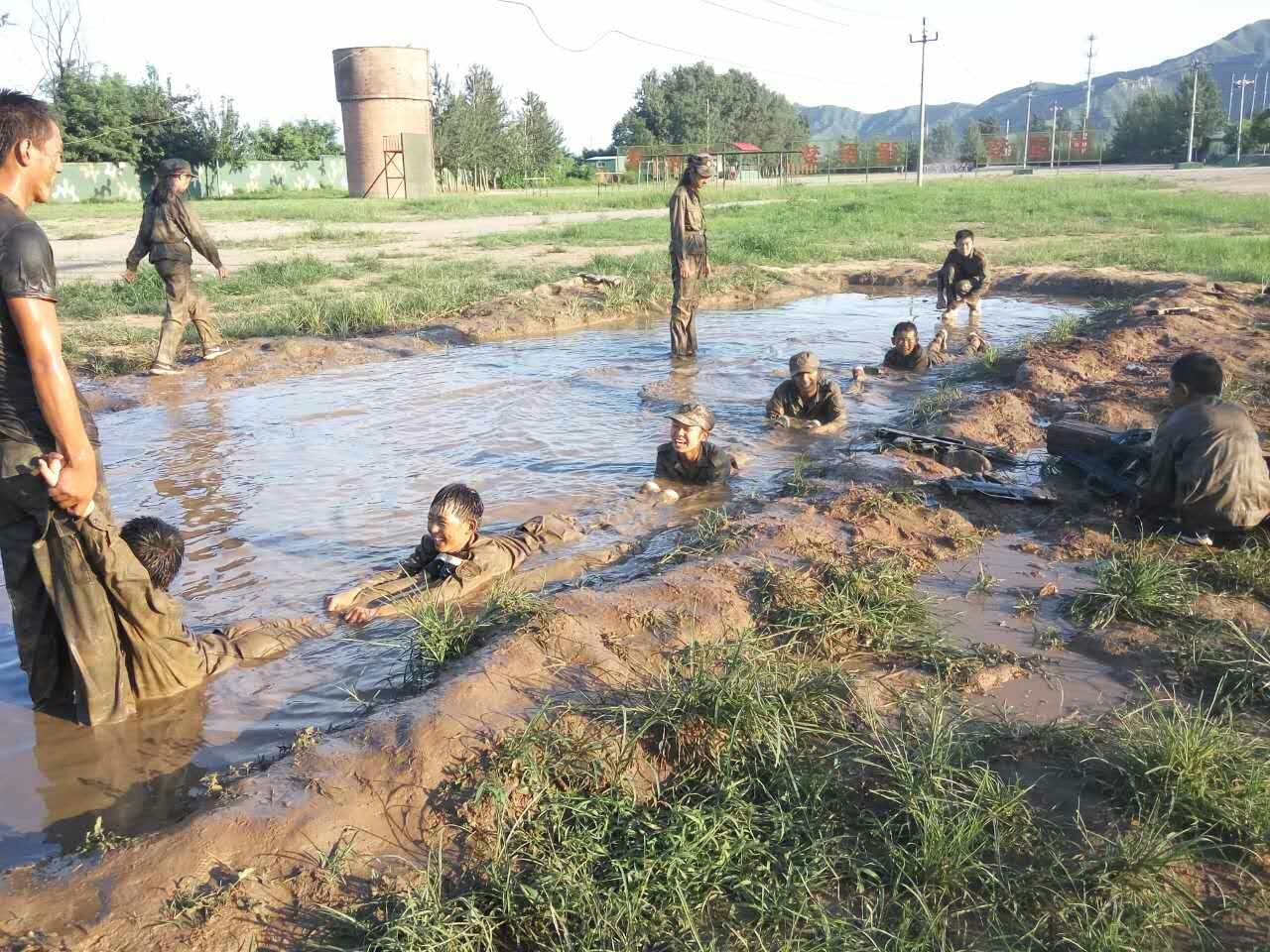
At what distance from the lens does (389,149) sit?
44.8 m

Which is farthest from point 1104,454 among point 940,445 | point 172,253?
point 172,253

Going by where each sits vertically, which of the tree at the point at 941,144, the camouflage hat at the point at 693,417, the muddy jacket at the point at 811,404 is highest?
the tree at the point at 941,144

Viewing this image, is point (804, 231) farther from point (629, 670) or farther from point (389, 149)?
point (389, 149)

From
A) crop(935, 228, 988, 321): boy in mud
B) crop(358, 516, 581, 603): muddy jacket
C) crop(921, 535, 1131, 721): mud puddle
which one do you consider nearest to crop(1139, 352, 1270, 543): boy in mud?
crop(921, 535, 1131, 721): mud puddle

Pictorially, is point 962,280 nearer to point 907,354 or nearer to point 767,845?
point 907,354

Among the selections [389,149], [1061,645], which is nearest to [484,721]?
[1061,645]

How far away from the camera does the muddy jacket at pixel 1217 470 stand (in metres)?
4.84

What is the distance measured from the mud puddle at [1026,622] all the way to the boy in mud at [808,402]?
2.94 metres

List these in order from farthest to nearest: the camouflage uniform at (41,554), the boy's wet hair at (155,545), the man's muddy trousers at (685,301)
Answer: the man's muddy trousers at (685,301)
the boy's wet hair at (155,545)
the camouflage uniform at (41,554)

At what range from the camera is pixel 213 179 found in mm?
46969

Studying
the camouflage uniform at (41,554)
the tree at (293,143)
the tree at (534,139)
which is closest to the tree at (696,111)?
the tree at (534,139)

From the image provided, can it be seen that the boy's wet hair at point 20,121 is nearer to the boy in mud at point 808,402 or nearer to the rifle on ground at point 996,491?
the rifle on ground at point 996,491

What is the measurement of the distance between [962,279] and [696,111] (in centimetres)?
6530

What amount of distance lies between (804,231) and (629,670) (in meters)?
19.6
